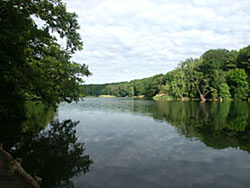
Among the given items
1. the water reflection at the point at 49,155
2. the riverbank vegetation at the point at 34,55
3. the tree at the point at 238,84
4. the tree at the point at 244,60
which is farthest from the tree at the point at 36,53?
the tree at the point at 244,60

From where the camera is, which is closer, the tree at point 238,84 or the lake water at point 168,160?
the lake water at point 168,160

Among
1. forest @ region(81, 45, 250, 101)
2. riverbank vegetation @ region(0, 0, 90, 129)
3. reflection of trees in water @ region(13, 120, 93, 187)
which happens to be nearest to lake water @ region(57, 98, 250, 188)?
reflection of trees in water @ region(13, 120, 93, 187)

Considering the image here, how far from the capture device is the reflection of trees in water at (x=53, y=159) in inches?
364

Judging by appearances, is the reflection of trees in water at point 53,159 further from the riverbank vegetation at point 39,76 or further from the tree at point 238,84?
the tree at point 238,84

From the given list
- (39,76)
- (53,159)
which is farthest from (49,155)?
(39,76)

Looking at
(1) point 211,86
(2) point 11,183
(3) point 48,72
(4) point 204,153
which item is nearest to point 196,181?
(4) point 204,153

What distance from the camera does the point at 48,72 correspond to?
13078 millimetres

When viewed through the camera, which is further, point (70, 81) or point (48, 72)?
point (70, 81)

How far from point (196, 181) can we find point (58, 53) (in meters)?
14.2

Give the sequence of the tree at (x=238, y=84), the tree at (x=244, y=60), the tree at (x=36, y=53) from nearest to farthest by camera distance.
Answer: the tree at (x=36, y=53) < the tree at (x=238, y=84) < the tree at (x=244, y=60)

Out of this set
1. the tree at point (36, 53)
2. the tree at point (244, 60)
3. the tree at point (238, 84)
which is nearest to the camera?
the tree at point (36, 53)

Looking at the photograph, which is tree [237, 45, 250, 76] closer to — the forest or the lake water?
the forest

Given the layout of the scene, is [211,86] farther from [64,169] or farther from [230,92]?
[64,169]

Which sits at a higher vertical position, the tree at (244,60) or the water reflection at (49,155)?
the tree at (244,60)
